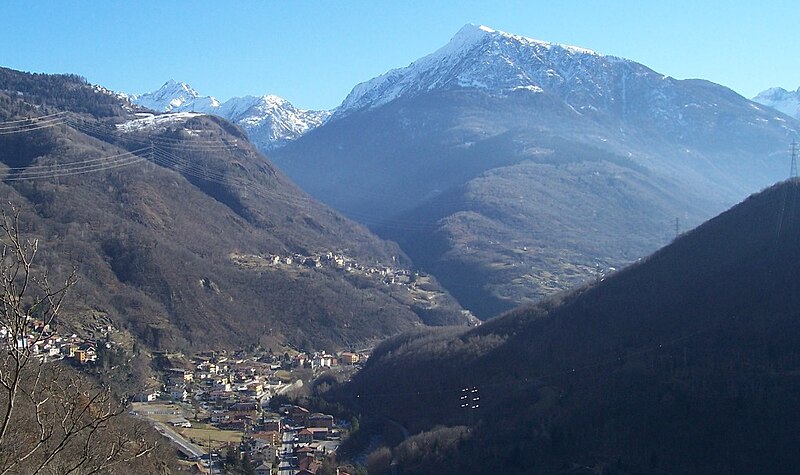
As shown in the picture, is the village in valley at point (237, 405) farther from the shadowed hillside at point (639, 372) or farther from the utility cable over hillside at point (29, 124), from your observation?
the utility cable over hillside at point (29, 124)

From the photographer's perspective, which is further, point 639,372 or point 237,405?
point 237,405

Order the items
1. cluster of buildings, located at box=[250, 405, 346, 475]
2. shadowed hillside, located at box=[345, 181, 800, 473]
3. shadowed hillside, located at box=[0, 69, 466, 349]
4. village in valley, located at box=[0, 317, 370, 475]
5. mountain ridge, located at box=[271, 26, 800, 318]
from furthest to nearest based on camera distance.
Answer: mountain ridge, located at box=[271, 26, 800, 318]
shadowed hillside, located at box=[0, 69, 466, 349]
village in valley, located at box=[0, 317, 370, 475]
cluster of buildings, located at box=[250, 405, 346, 475]
shadowed hillside, located at box=[345, 181, 800, 473]

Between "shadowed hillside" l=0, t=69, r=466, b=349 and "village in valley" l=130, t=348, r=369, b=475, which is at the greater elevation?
"shadowed hillside" l=0, t=69, r=466, b=349

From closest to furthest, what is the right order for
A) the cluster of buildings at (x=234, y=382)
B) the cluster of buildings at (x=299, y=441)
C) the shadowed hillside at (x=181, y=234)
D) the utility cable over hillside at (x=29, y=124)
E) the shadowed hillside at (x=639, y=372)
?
the shadowed hillside at (x=639, y=372)
the cluster of buildings at (x=299, y=441)
the cluster of buildings at (x=234, y=382)
the shadowed hillside at (x=181, y=234)
the utility cable over hillside at (x=29, y=124)

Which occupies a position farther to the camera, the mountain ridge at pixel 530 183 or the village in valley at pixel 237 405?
the mountain ridge at pixel 530 183

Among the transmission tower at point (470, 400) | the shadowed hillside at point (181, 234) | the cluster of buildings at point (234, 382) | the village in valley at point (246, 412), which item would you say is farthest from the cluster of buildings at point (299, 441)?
the shadowed hillside at point (181, 234)

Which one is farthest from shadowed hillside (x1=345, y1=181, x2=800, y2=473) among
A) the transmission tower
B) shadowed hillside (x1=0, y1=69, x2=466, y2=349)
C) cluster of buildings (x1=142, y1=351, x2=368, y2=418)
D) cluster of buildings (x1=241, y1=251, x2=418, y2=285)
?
cluster of buildings (x1=241, y1=251, x2=418, y2=285)

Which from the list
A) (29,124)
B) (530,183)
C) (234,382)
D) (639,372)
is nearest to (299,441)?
(234,382)

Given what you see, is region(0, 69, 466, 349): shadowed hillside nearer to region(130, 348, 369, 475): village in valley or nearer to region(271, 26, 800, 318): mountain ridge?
region(130, 348, 369, 475): village in valley

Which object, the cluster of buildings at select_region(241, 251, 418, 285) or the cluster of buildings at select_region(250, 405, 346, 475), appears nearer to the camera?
the cluster of buildings at select_region(250, 405, 346, 475)

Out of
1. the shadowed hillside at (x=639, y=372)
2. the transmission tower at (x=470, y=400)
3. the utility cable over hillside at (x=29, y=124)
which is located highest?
the utility cable over hillside at (x=29, y=124)

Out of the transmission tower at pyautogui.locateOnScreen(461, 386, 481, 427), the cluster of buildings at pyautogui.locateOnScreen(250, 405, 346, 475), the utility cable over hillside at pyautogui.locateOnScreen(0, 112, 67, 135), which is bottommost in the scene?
the cluster of buildings at pyautogui.locateOnScreen(250, 405, 346, 475)

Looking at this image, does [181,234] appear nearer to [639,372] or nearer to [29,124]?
[29,124]
